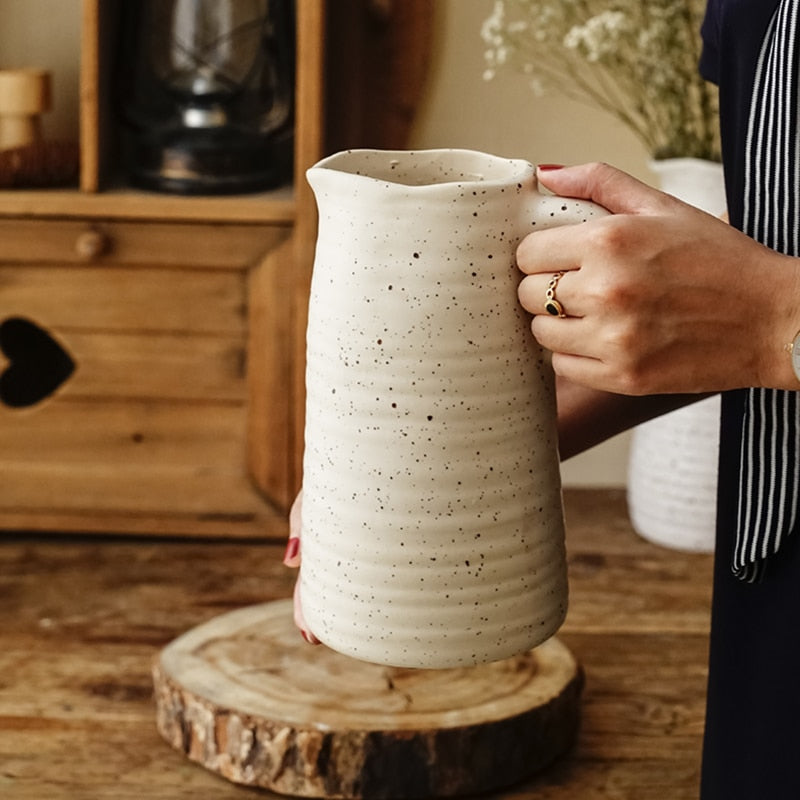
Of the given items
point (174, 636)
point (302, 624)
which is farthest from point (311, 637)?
point (174, 636)

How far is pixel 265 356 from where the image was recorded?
1678 millimetres

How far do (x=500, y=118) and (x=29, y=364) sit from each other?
0.75m

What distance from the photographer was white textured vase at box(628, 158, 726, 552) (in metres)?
1.63

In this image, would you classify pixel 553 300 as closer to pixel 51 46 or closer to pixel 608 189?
pixel 608 189

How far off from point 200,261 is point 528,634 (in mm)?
1024

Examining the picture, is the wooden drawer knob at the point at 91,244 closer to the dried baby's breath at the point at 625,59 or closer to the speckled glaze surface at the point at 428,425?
the dried baby's breath at the point at 625,59

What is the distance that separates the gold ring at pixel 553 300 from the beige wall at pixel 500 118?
1261mm

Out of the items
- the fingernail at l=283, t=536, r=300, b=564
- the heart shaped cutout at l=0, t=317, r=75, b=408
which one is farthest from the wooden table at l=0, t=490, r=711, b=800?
the fingernail at l=283, t=536, r=300, b=564

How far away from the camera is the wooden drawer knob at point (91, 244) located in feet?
5.36

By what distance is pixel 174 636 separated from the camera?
1.38 metres

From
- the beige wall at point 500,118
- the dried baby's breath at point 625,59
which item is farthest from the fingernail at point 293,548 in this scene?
the beige wall at point 500,118

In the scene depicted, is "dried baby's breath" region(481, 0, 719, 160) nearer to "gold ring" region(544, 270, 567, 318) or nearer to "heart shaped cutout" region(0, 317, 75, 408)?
"heart shaped cutout" region(0, 317, 75, 408)

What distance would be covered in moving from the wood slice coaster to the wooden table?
33mm

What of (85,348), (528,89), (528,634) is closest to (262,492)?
(85,348)
